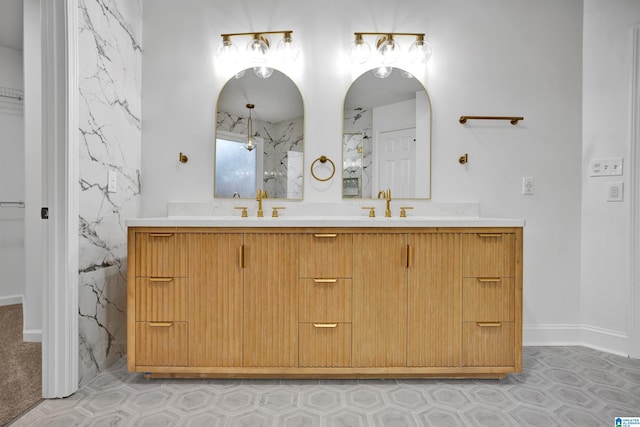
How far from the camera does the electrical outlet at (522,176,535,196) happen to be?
223 cm

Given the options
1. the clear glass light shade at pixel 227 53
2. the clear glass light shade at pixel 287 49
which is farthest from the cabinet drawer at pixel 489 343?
the clear glass light shade at pixel 227 53

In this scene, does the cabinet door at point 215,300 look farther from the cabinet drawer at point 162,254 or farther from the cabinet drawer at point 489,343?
the cabinet drawer at point 489,343

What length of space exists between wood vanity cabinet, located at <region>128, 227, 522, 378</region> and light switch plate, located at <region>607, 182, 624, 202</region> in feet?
3.37

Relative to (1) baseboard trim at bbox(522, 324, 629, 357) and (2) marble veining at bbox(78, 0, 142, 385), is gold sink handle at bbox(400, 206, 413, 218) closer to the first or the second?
(1) baseboard trim at bbox(522, 324, 629, 357)

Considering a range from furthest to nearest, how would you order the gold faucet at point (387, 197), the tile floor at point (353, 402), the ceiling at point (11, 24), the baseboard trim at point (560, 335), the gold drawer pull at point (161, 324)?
the ceiling at point (11, 24), the baseboard trim at point (560, 335), the gold faucet at point (387, 197), the gold drawer pull at point (161, 324), the tile floor at point (353, 402)

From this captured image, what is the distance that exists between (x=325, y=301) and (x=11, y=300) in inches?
133

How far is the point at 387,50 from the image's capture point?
217 cm

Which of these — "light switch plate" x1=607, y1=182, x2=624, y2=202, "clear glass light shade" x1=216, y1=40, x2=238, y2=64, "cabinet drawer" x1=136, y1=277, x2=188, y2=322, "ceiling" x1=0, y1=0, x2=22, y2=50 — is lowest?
"cabinet drawer" x1=136, y1=277, x2=188, y2=322

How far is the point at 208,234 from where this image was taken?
168cm

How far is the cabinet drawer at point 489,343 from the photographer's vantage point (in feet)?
5.50

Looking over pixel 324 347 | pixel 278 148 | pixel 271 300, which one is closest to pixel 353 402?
pixel 324 347

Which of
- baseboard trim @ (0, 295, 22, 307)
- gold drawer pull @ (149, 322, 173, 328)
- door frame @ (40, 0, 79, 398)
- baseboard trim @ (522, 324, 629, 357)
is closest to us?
door frame @ (40, 0, 79, 398)

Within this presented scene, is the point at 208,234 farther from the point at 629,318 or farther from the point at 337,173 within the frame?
the point at 629,318

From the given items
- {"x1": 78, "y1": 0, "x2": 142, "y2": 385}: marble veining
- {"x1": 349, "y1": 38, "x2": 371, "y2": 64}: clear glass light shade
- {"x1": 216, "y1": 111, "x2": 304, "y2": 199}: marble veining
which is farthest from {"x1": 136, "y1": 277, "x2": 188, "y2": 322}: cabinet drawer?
{"x1": 349, "y1": 38, "x2": 371, "y2": 64}: clear glass light shade
